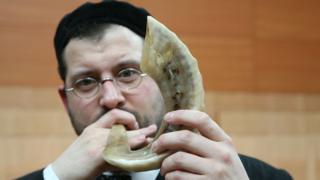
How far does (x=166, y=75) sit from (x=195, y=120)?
10 cm

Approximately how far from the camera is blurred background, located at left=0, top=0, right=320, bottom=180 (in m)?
2.21

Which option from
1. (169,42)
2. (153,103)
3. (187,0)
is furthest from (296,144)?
(169,42)

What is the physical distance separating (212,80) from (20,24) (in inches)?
35.9

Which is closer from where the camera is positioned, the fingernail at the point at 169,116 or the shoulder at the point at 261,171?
the fingernail at the point at 169,116

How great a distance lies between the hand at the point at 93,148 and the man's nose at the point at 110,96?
0.08 meters

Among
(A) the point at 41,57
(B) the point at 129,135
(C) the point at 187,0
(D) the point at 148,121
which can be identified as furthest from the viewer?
(C) the point at 187,0

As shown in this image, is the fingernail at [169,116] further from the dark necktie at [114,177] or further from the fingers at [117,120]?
the dark necktie at [114,177]

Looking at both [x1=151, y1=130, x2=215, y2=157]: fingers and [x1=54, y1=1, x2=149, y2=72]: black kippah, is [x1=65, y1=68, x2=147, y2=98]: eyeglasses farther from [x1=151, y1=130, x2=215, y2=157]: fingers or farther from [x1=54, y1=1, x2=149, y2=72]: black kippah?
[x1=151, y1=130, x2=215, y2=157]: fingers

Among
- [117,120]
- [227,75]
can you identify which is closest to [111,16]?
[117,120]

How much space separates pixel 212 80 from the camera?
244cm

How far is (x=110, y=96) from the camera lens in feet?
4.09

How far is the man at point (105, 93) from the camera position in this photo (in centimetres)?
107

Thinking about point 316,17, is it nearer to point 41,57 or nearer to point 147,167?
point 41,57

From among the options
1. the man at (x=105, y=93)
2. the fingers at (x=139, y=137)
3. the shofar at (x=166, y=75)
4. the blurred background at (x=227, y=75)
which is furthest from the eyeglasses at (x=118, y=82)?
the blurred background at (x=227, y=75)
